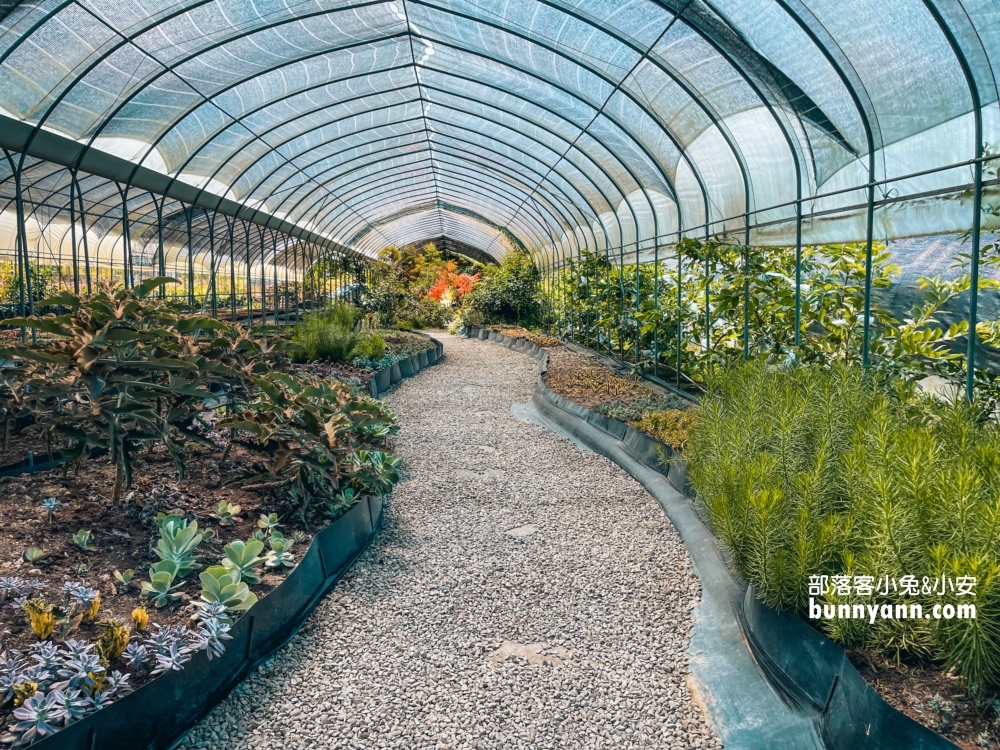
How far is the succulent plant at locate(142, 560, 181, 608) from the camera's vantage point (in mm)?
2723

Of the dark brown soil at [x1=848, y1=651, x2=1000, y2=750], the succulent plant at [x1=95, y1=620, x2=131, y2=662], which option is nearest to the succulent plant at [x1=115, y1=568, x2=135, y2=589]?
the succulent plant at [x1=95, y1=620, x2=131, y2=662]

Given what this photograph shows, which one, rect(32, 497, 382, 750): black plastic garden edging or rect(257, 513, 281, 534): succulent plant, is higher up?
rect(257, 513, 281, 534): succulent plant

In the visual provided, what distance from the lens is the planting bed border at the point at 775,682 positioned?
1.97m

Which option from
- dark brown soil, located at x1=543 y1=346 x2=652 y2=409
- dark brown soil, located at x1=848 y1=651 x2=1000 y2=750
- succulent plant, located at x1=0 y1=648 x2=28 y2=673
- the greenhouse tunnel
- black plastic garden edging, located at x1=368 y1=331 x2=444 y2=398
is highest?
the greenhouse tunnel

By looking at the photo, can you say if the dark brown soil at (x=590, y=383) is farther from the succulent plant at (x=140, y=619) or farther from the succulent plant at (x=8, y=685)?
the succulent plant at (x=8, y=685)

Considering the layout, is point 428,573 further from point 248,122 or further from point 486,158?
point 486,158

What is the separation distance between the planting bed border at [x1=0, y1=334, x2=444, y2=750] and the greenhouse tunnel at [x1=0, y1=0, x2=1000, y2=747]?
1.62 meters

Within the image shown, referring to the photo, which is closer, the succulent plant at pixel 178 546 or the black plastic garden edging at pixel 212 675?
the black plastic garden edging at pixel 212 675

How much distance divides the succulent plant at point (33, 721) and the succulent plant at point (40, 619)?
1.37ft

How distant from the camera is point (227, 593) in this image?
2.66m

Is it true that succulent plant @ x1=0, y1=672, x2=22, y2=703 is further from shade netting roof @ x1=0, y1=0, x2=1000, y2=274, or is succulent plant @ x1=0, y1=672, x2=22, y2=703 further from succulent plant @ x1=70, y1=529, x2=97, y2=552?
shade netting roof @ x1=0, y1=0, x2=1000, y2=274

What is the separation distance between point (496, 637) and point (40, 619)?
1.73m

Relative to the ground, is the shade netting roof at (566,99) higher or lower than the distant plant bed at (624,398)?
higher

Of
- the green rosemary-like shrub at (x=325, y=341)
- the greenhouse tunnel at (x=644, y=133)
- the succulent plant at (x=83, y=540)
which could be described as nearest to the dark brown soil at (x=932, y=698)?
the greenhouse tunnel at (x=644, y=133)
